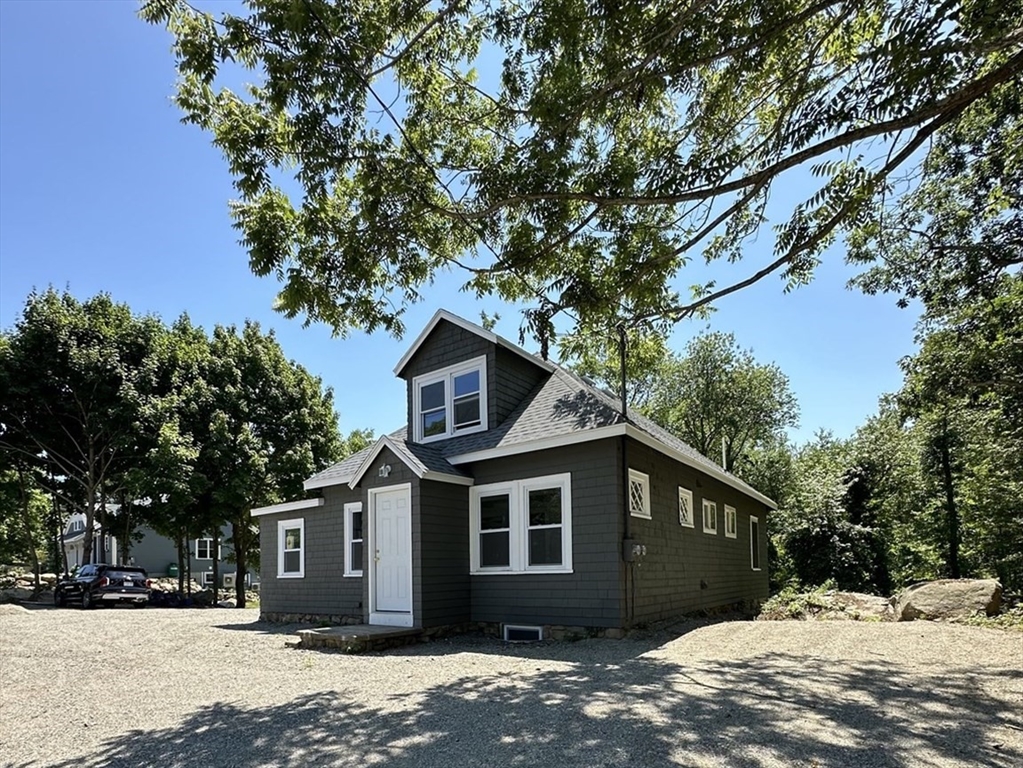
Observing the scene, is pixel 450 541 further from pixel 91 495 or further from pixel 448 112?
pixel 91 495

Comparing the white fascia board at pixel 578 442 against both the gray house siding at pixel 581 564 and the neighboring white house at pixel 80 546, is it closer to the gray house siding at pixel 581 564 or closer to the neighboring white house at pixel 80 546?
the gray house siding at pixel 581 564

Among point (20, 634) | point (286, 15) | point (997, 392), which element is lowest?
point (20, 634)

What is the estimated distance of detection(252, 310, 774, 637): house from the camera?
1026 centimetres

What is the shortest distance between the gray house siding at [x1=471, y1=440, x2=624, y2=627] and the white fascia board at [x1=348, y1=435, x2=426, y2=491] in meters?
1.68

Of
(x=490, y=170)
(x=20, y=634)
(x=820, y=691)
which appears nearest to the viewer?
(x=820, y=691)

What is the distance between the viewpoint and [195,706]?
6164 millimetres

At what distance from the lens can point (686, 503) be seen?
13.2 metres

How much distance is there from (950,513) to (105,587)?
28.8m

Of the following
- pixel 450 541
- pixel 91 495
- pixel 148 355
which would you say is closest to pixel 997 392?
pixel 450 541

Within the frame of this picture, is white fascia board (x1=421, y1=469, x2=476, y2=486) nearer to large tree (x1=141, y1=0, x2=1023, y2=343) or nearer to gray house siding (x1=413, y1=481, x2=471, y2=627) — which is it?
gray house siding (x1=413, y1=481, x2=471, y2=627)

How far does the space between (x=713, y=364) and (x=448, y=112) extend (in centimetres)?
2440

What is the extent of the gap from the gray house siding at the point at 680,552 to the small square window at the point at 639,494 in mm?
119

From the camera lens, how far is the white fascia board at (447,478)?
1086cm

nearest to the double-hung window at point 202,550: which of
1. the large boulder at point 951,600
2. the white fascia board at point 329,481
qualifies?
the white fascia board at point 329,481
